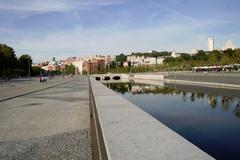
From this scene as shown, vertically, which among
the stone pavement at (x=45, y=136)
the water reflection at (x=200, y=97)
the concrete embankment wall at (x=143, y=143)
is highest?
the concrete embankment wall at (x=143, y=143)

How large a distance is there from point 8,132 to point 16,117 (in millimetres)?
3331

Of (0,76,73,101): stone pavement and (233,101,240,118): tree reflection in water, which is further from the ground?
(0,76,73,101): stone pavement

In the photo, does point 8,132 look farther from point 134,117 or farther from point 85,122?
point 134,117

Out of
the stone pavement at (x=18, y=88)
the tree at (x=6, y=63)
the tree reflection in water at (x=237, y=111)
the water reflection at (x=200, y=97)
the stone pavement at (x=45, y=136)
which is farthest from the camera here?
the tree at (x=6, y=63)

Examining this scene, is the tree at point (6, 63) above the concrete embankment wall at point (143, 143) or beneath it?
above

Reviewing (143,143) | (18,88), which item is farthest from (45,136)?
(18,88)

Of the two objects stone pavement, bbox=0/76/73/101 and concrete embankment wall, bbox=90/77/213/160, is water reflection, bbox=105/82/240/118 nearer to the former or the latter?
concrete embankment wall, bbox=90/77/213/160

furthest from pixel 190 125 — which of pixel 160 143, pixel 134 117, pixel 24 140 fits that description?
pixel 160 143

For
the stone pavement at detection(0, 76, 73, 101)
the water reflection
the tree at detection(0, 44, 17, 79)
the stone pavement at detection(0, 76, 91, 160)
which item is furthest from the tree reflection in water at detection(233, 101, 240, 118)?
the tree at detection(0, 44, 17, 79)

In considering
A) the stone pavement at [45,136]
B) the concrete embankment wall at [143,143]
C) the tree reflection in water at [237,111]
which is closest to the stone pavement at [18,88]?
the stone pavement at [45,136]

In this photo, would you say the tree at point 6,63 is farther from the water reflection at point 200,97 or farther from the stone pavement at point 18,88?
the water reflection at point 200,97

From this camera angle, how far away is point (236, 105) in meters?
18.3

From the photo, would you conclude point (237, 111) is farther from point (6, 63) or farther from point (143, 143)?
point (6, 63)

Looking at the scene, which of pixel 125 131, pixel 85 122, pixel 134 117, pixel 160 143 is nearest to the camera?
pixel 160 143
